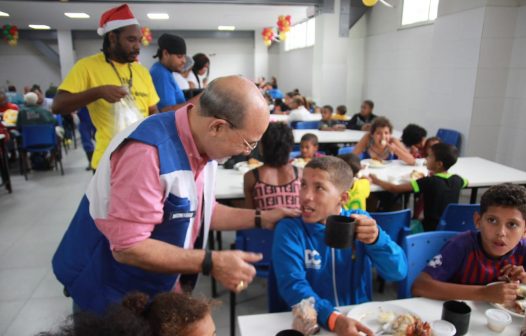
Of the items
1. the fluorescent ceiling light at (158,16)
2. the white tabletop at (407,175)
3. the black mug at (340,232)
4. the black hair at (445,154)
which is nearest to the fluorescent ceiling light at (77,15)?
the fluorescent ceiling light at (158,16)

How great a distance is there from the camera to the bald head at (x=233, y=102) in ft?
3.62

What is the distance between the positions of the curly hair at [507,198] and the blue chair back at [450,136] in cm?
418

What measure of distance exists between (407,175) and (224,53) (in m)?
14.7

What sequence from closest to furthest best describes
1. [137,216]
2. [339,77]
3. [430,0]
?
1. [137,216]
2. [430,0]
3. [339,77]

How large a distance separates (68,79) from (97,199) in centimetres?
118

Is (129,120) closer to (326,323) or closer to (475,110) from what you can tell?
(326,323)

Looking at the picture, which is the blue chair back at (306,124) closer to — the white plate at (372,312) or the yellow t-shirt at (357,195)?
the yellow t-shirt at (357,195)

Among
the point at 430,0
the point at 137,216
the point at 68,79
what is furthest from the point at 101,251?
the point at 430,0

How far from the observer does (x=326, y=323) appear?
127cm

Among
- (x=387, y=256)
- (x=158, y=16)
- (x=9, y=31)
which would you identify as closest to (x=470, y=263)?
(x=387, y=256)

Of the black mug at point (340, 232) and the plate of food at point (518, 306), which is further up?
the black mug at point (340, 232)

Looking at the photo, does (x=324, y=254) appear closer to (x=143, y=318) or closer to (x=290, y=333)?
(x=290, y=333)

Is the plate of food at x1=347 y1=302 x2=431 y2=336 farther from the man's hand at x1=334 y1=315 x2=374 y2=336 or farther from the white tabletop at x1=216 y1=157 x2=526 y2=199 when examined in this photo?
the white tabletop at x1=216 y1=157 x2=526 y2=199

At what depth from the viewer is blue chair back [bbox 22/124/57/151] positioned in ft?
19.4
